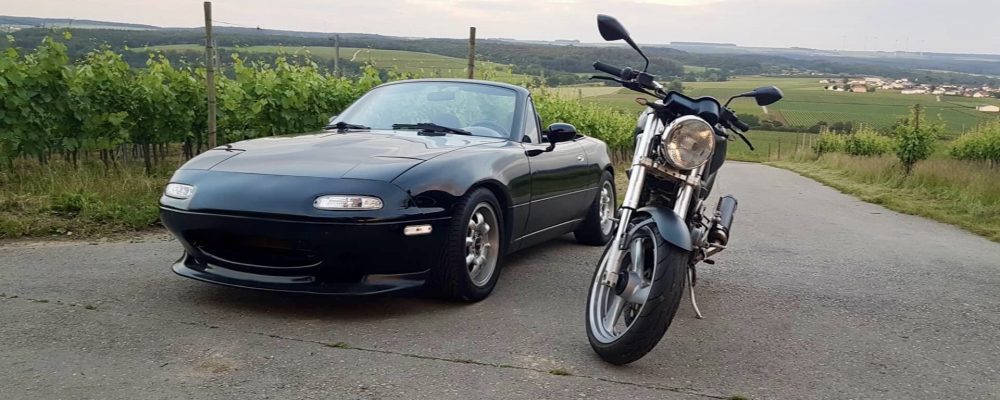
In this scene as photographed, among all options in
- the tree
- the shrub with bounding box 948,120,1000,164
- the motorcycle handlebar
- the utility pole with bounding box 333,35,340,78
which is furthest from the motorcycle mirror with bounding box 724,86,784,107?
the shrub with bounding box 948,120,1000,164

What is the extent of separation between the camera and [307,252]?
167 inches

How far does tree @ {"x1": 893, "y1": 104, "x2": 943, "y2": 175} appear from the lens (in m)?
25.3

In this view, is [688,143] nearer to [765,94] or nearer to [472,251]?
[765,94]

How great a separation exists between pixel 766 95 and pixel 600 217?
298 cm

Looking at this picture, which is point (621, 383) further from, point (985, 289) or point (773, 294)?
point (985, 289)

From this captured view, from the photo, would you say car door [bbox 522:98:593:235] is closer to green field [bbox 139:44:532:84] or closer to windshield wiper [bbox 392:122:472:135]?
windshield wiper [bbox 392:122:472:135]

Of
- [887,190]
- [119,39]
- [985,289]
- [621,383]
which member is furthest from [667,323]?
[887,190]

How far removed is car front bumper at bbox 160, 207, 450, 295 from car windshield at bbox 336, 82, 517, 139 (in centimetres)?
153

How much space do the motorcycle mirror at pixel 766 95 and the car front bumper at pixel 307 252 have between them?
1.74 meters

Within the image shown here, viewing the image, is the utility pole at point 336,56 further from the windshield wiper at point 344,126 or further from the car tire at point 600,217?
the windshield wiper at point 344,126

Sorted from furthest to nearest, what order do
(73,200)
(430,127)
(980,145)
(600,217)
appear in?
(980,145), (600,217), (73,200), (430,127)

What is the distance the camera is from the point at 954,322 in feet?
16.6

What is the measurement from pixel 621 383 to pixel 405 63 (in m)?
11.7

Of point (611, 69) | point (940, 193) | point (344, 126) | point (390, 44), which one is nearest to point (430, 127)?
point (344, 126)
